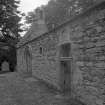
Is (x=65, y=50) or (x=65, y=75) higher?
(x=65, y=50)

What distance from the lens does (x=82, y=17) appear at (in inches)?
183

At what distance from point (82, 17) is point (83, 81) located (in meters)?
2.39

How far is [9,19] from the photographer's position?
18.9 metres

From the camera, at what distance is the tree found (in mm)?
18722

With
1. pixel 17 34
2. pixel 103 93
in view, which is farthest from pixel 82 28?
pixel 17 34

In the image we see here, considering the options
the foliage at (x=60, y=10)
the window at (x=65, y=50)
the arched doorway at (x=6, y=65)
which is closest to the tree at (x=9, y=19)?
the arched doorway at (x=6, y=65)

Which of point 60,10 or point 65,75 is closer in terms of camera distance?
point 65,75

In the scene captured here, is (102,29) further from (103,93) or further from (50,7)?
(50,7)

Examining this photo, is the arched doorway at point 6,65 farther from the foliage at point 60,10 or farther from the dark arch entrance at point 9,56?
the foliage at point 60,10

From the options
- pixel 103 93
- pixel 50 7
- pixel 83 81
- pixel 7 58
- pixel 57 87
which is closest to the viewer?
pixel 103 93

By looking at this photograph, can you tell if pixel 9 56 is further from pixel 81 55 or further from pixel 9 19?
pixel 81 55

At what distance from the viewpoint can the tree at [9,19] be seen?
61.4 ft

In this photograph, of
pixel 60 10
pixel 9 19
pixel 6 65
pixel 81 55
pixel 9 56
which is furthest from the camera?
pixel 60 10

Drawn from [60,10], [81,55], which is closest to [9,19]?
[60,10]
